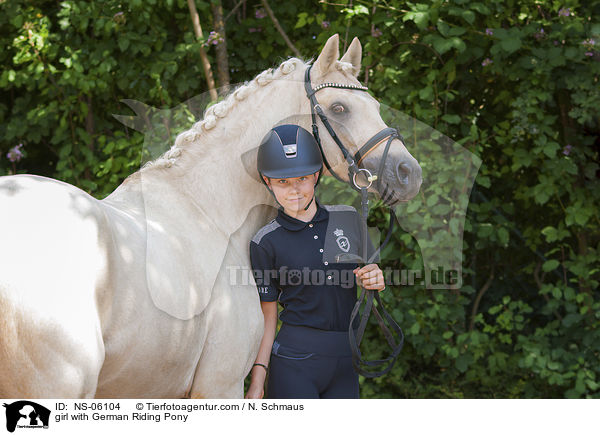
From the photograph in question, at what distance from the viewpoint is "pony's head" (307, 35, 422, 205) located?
7.70 feet

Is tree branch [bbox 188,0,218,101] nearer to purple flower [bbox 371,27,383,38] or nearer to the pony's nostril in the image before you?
purple flower [bbox 371,27,383,38]

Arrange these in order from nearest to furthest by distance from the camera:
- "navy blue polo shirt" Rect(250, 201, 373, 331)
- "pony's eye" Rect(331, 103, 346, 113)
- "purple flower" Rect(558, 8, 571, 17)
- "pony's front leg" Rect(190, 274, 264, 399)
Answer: "pony's front leg" Rect(190, 274, 264, 399) < "navy blue polo shirt" Rect(250, 201, 373, 331) < "pony's eye" Rect(331, 103, 346, 113) < "purple flower" Rect(558, 8, 571, 17)

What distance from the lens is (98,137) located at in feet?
16.8

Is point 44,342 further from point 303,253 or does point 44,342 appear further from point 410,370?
point 410,370

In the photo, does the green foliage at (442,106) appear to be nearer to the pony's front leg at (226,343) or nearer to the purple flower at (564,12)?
the purple flower at (564,12)

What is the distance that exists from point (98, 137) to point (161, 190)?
122 inches

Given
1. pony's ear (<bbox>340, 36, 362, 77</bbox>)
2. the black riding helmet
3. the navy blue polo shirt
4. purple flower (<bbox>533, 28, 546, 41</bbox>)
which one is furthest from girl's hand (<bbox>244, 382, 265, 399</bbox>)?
purple flower (<bbox>533, 28, 546, 41</bbox>)

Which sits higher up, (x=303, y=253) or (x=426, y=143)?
(x=303, y=253)

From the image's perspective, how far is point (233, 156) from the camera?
245cm

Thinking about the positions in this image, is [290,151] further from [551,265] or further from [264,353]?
[551,265]

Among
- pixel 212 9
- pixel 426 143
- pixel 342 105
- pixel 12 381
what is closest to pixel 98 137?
pixel 212 9
